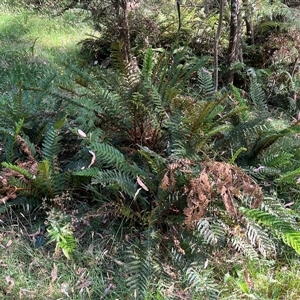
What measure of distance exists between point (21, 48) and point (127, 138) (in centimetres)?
374

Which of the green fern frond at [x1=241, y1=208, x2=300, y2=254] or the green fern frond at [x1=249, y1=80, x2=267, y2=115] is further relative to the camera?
the green fern frond at [x1=249, y1=80, x2=267, y2=115]

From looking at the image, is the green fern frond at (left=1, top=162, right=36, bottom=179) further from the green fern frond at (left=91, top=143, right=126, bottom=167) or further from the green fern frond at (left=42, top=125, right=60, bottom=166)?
the green fern frond at (left=91, top=143, right=126, bottom=167)

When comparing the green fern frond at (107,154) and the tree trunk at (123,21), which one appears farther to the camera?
the tree trunk at (123,21)

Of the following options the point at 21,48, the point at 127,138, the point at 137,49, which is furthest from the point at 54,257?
the point at 21,48

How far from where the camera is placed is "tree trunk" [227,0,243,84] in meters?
4.32

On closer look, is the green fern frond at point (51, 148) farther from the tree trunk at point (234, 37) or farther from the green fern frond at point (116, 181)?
the tree trunk at point (234, 37)

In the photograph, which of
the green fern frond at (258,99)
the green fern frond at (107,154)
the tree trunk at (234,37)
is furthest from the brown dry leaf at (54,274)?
the tree trunk at (234,37)

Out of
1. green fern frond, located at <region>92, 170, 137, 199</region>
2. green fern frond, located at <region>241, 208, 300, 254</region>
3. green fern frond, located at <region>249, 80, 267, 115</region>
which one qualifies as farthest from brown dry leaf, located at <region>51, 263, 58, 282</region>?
green fern frond, located at <region>249, 80, 267, 115</region>

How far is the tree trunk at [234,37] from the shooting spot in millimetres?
4320

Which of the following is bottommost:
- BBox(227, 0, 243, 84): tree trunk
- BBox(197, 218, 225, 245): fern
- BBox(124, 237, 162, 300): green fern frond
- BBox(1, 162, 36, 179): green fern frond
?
BBox(124, 237, 162, 300): green fern frond

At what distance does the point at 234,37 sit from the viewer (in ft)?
15.0

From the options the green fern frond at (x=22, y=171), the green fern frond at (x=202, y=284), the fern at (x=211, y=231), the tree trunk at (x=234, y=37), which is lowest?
the green fern frond at (x=202, y=284)

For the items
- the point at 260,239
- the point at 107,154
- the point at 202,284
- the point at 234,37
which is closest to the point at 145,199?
the point at 107,154

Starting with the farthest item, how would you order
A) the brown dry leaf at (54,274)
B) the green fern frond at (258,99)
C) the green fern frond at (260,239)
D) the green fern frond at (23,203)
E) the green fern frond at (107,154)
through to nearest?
1. the green fern frond at (258,99)
2. the green fern frond at (23,203)
3. the green fern frond at (107,154)
4. the green fern frond at (260,239)
5. the brown dry leaf at (54,274)
